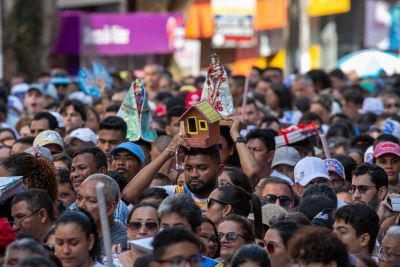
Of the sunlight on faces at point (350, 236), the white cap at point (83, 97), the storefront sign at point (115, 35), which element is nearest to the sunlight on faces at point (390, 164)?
the sunlight on faces at point (350, 236)

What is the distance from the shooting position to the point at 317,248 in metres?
7.58

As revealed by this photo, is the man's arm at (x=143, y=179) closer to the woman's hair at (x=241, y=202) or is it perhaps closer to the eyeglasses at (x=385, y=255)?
the woman's hair at (x=241, y=202)

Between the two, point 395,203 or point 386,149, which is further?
point 386,149

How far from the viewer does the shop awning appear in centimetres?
3819

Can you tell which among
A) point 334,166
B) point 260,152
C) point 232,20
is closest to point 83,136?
point 260,152

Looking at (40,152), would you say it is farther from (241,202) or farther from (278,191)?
(241,202)

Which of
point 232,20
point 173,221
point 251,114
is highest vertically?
point 173,221

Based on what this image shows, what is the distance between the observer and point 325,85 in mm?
21703

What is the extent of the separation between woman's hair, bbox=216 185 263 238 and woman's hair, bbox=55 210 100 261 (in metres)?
1.46

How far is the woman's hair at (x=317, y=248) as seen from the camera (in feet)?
24.8

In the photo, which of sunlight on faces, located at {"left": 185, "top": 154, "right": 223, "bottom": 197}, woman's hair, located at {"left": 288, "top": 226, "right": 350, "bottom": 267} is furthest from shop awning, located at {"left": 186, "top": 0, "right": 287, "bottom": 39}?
woman's hair, located at {"left": 288, "top": 226, "right": 350, "bottom": 267}

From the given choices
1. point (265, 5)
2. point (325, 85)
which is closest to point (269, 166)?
point (325, 85)

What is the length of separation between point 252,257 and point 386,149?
500 centimetres

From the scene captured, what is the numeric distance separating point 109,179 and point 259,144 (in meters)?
3.38
